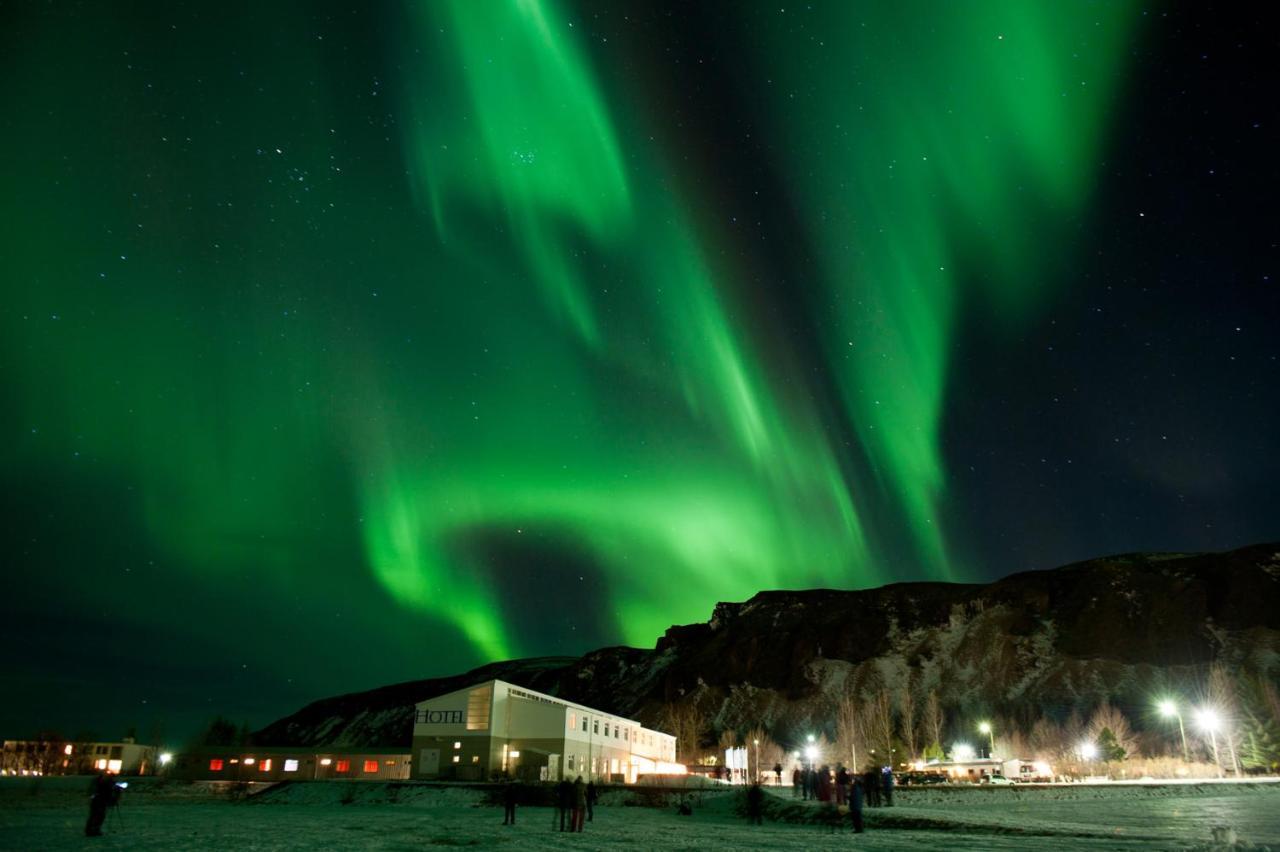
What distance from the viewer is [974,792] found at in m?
49.1

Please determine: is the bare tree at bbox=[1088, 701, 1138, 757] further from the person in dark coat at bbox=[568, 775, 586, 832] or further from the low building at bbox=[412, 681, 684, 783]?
the person in dark coat at bbox=[568, 775, 586, 832]

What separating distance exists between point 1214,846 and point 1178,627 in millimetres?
191547

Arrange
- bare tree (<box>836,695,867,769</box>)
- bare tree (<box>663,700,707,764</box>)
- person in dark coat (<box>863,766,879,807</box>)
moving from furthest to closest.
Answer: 1. bare tree (<box>836,695,867,769</box>)
2. bare tree (<box>663,700,707,764</box>)
3. person in dark coat (<box>863,766,879,807</box>)

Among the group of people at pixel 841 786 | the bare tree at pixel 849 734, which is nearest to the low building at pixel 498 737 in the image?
the group of people at pixel 841 786

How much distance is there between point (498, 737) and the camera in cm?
7838

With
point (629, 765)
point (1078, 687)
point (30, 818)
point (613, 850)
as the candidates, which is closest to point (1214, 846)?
point (613, 850)

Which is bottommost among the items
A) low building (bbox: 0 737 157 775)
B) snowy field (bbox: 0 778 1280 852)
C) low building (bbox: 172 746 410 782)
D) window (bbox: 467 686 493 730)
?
low building (bbox: 0 737 157 775)

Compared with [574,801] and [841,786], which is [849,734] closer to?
[841,786]

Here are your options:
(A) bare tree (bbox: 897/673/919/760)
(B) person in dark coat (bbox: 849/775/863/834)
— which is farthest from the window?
(A) bare tree (bbox: 897/673/919/760)

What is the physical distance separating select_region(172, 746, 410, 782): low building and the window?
49.4 feet

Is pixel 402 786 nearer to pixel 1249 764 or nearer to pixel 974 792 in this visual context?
pixel 974 792

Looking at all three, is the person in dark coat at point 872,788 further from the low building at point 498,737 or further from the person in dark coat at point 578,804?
the low building at point 498,737

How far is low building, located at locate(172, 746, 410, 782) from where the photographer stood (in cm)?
9319

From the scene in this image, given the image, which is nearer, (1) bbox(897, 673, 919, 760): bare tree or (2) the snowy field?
(2) the snowy field
